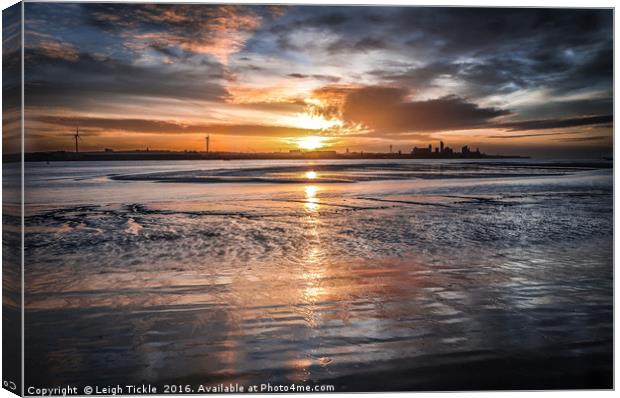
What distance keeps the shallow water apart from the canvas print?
19mm

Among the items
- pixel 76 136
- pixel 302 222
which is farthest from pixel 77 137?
pixel 302 222

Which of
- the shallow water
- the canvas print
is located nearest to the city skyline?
the canvas print

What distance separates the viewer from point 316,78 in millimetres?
5504

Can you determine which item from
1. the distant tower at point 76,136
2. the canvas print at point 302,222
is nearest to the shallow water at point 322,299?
the canvas print at point 302,222

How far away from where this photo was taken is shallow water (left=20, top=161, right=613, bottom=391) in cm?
380

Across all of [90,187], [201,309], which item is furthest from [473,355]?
[90,187]

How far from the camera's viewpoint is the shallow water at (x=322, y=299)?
12.5 ft

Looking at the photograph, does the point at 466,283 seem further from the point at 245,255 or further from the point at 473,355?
the point at 245,255

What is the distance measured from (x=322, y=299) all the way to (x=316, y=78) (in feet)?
7.00

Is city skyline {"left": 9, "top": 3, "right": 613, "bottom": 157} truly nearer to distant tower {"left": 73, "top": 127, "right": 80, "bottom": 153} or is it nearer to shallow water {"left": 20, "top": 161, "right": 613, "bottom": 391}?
distant tower {"left": 73, "top": 127, "right": 80, "bottom": 153}

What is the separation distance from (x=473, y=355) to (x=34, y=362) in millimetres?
2858

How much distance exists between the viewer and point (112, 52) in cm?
520

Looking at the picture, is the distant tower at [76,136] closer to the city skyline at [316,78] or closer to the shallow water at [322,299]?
the city skyline at [316,78]

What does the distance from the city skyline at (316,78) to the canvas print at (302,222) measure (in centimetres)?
2
